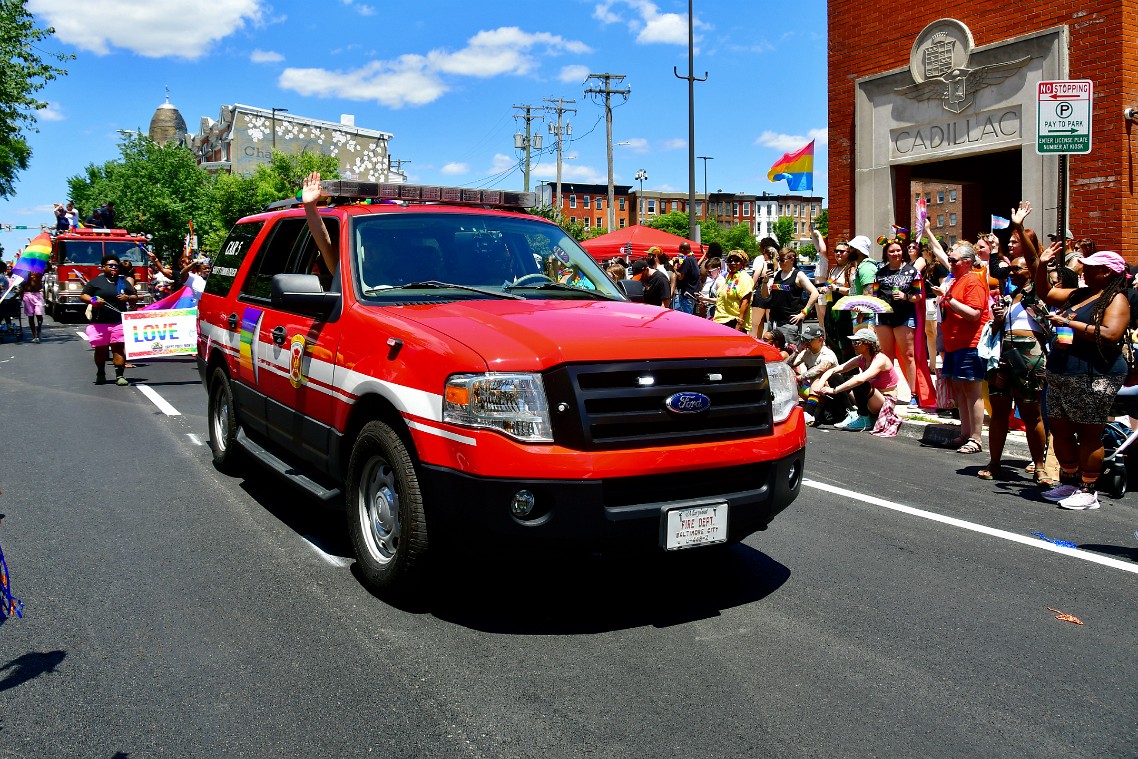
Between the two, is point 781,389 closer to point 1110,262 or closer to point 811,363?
point 1110,262

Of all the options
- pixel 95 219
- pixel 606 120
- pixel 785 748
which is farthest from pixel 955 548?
pixel 606 120

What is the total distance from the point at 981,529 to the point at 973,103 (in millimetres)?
11762

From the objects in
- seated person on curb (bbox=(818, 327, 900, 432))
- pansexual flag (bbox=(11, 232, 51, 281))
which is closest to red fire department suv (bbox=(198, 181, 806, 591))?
pansexual flag (bbox=(11, 232, 51, 281))

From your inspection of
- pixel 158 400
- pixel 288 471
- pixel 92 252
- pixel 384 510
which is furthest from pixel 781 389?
pixel 92 252

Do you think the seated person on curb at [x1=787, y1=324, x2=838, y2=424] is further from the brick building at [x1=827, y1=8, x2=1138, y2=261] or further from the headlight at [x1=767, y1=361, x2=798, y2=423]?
the headlight at [x1=767, y1=361, x2=798, y2=423]

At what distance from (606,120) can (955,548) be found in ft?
169

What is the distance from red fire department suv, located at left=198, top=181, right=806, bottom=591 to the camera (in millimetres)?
3986

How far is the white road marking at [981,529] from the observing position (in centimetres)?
551

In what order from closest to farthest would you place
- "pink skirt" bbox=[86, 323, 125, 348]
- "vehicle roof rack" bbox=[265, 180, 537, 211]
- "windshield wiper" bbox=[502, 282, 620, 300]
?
"windshield wiper" bbox=[502, 282, 620, 300]
"vehicle roof rack" bbox=[265, 180, 537, 211]
"pink skirt" bbox=[86, 323, 125, 348]

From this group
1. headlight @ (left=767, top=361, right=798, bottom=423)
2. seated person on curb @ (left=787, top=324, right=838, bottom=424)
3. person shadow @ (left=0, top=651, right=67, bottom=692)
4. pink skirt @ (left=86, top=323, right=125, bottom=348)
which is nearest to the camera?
person shadow @ (left=0, top=651, right=67, bottom=692)

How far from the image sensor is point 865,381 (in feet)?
34.8

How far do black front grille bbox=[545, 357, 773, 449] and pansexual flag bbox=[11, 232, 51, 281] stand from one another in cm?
255

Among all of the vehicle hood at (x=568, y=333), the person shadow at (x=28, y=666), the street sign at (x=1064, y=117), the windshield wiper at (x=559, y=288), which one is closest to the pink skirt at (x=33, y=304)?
the windshield wiper at (x=559, y=288)

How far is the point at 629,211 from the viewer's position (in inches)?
5364
